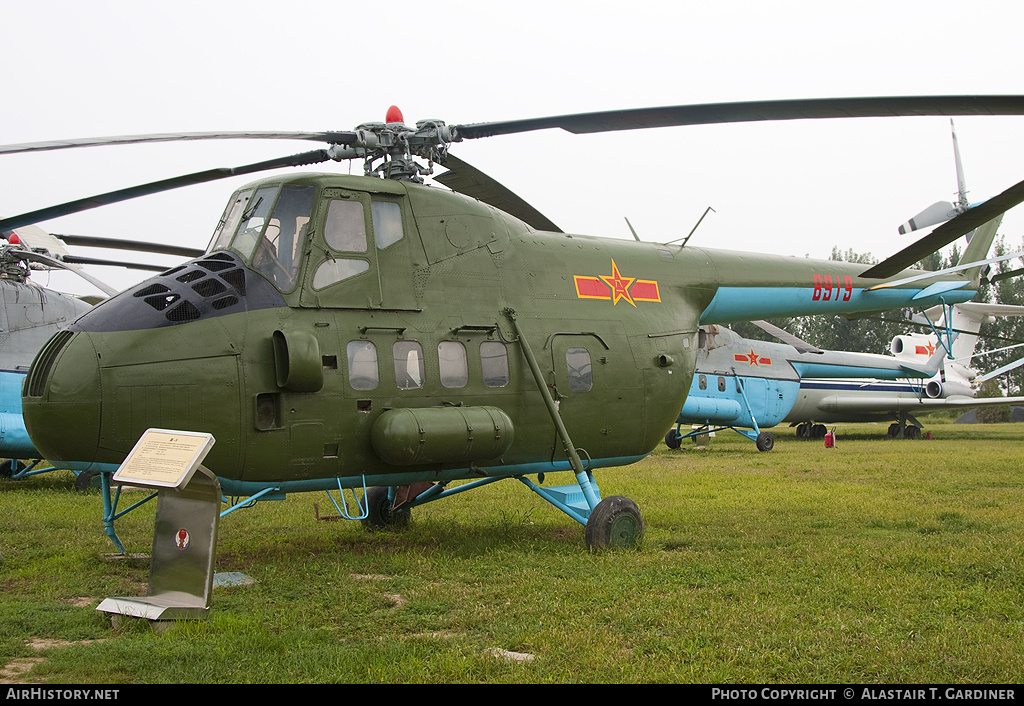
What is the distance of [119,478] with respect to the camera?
17.4 ft

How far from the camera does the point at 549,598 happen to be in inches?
238

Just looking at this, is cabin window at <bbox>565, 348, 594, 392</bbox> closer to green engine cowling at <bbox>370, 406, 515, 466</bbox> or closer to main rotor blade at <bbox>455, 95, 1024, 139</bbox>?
green engine cowling at <bbox>370, 406, 515, 466</bbox>

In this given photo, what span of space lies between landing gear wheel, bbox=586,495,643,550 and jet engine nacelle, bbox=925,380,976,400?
2420cm

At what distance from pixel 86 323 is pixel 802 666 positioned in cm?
556

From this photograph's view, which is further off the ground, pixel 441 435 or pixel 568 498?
pixel 441 435

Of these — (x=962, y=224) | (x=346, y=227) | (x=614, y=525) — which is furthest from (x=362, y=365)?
(x=962, y=224)

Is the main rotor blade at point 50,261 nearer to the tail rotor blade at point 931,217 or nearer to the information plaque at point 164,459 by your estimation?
the information plaque at point 164,459

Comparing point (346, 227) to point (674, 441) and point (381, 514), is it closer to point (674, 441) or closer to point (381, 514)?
point (381, 514)

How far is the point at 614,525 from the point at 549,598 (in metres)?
1.81

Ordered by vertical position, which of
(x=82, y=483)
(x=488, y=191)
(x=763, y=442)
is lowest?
(x=82, y=483)

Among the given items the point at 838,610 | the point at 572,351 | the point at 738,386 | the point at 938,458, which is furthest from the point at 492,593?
the point at 738,386

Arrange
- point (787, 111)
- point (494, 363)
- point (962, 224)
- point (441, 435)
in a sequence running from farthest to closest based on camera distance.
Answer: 1. point (962, 224)
2. point (494, 363)
3. point (441, 435)
4. point (787, 111)

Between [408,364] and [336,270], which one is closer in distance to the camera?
[336,270]

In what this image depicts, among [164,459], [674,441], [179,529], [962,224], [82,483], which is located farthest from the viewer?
[674,441]
